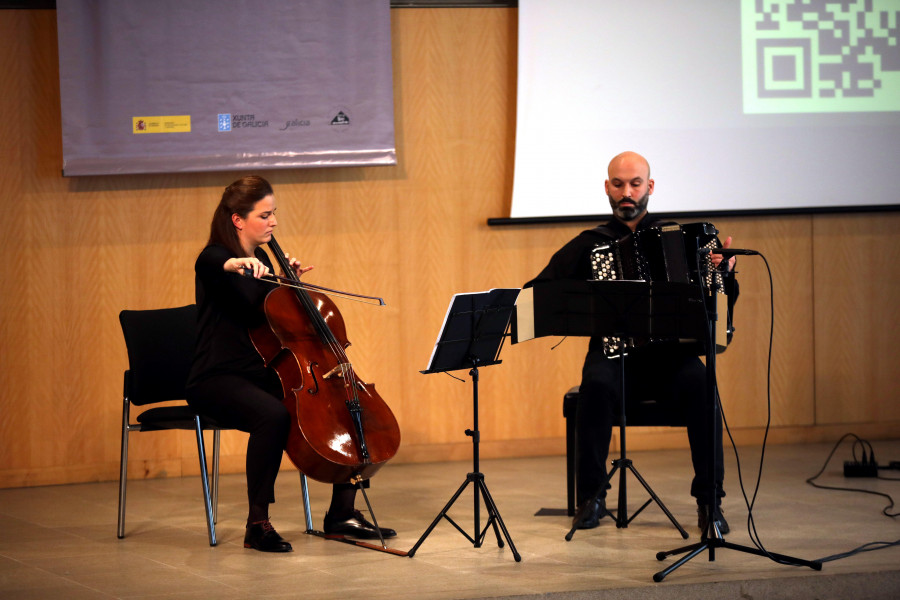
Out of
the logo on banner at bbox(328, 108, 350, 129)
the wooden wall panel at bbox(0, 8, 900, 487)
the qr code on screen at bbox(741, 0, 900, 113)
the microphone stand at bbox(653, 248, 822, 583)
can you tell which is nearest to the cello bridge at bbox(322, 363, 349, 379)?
the microphone stand at bbox(653, 248, 822, 583)

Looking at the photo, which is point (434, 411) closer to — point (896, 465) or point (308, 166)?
point (308, 166)

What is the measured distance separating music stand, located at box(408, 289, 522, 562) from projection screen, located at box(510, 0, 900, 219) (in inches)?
70.3

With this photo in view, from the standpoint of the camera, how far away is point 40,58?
465 centimetres

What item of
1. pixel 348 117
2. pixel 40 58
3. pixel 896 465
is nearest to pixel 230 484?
pixel 348 117

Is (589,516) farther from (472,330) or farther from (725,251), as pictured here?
(725,251)

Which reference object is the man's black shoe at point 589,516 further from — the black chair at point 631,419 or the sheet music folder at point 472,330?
the sheet music folder at point 472,330

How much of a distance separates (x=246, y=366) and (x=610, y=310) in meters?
1.25

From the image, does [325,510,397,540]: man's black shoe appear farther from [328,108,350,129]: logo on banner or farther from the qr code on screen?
the qr code on screen

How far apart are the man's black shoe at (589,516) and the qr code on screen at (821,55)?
2403 millimetres

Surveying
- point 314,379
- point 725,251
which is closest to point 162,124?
point 314,379

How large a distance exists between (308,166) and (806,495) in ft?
8.50

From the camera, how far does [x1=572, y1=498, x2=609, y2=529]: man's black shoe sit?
3.51 meters

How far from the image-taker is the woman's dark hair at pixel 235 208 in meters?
3.44

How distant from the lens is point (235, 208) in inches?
136
